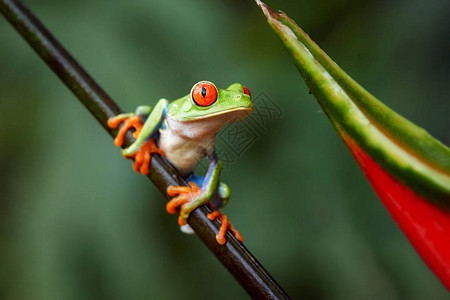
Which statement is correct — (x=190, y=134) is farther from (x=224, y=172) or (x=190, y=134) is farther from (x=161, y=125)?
(x=224, y=172)

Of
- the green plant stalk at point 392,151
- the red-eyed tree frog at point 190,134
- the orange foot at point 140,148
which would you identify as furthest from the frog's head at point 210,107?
the green plant stalk at point 392,151

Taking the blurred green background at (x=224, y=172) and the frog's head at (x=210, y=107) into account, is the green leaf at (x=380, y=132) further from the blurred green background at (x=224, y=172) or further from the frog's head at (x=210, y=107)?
the blurred green background at (x=224, y=172)

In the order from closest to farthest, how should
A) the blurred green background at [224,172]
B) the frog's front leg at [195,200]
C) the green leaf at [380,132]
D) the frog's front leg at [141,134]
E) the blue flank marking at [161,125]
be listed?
the green leaf at [380,132], the frog's front leg at [195,200], the frog's front leg at [141,134], the blue flank marking at [161,125], the blurred green background at [224,172]

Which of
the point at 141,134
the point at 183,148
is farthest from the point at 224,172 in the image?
the point at 141,134

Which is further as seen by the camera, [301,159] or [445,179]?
[301,159]

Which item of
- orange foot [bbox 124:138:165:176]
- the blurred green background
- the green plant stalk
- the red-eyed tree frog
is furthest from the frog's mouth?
the blurred green background

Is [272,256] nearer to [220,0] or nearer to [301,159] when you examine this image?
[301,159]

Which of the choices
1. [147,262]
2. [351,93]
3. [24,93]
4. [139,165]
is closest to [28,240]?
[147,262]
